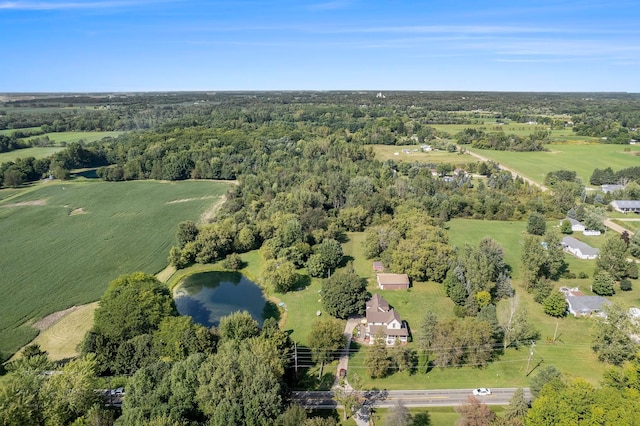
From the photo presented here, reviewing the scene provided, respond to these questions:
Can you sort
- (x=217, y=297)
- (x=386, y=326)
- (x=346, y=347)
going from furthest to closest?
1. (x=217, y=297)
2. (x=386, y=326)
3. (x=346, y=347)

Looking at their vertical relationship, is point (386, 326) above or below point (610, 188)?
below

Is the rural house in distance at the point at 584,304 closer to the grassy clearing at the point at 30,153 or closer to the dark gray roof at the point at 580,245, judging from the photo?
the dark gray roof at the point at 580,245

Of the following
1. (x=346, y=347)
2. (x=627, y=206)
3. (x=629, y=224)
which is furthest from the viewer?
(x=627, y=206)

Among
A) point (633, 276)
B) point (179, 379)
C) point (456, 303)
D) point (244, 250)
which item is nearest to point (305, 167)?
point (244, 250)

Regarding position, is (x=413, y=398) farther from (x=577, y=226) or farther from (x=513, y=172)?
(x=513, y=172)

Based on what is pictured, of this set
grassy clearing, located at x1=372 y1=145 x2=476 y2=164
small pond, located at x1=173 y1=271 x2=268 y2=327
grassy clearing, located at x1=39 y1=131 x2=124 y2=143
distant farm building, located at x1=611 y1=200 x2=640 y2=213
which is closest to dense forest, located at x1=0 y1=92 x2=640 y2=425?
small pond, located at x1=173 y1=271 x2=268 y2=327

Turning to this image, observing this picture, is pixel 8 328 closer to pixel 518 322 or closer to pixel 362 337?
pixel 362 337

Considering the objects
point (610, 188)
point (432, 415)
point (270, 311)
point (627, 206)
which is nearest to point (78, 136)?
point (270, 311)

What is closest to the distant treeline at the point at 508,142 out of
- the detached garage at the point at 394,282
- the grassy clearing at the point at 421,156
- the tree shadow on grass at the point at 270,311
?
the grassy clearing at the point at 421,156
